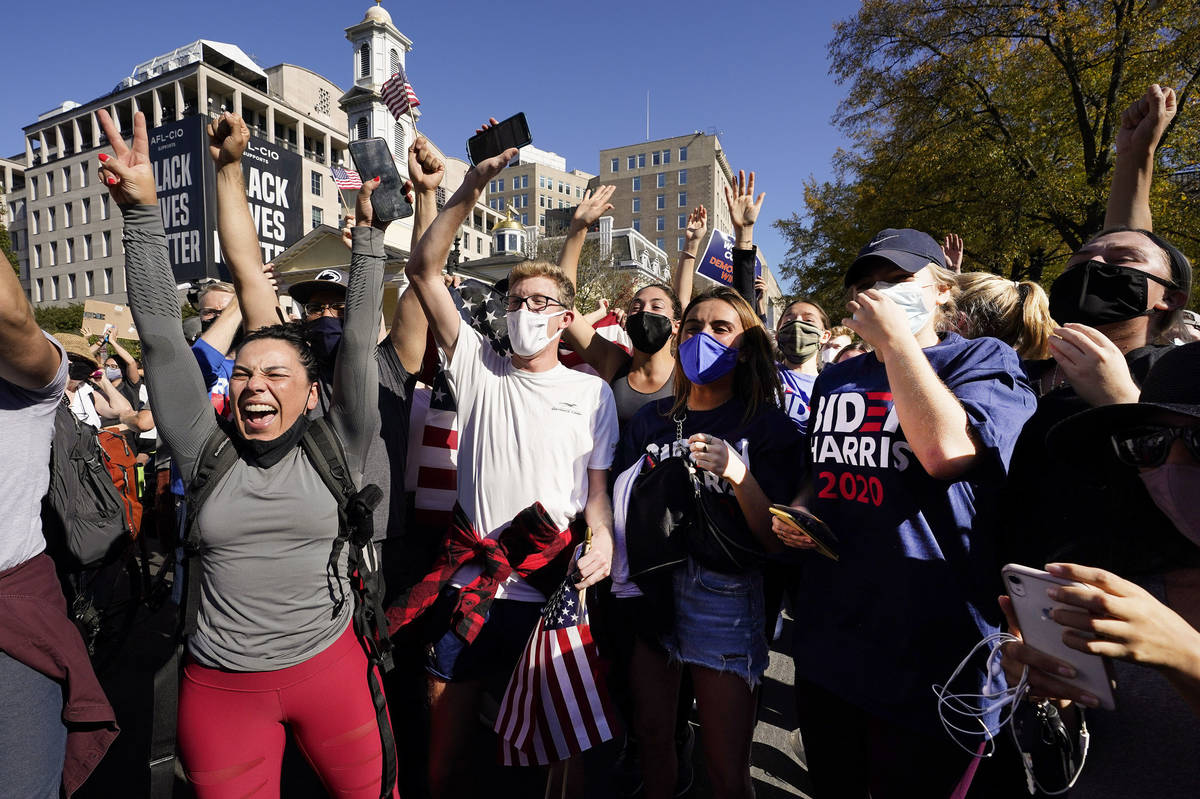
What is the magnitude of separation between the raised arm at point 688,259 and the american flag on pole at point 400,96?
330 cm

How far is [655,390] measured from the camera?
136 inches

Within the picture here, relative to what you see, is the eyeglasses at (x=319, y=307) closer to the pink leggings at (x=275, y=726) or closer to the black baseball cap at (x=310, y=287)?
the black baseball cap at (x=310, y=287)

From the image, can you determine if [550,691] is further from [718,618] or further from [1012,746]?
[1012,746]

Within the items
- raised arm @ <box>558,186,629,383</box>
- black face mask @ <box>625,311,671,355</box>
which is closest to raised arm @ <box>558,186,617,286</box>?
raised arm @ <box>558,186,629,383</box>

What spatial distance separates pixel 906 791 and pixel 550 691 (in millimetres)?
1175

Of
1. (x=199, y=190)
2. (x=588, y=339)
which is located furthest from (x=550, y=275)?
(x=199, y=190)

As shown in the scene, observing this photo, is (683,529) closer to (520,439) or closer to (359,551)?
(520,439)

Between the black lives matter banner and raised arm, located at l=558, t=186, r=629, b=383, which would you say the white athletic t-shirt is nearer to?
raised arm, located at l=558, t=186, r=629, b=383

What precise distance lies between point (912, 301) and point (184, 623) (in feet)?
8.58

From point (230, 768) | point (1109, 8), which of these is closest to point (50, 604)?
point (230, 768)

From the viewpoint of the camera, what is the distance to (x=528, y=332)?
103 inches

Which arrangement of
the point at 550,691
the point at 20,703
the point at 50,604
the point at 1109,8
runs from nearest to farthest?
the point at 20,703
the point at 50,604
the point at 550,691
the point at 1109,8

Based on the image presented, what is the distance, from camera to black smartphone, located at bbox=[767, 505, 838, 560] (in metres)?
1.82

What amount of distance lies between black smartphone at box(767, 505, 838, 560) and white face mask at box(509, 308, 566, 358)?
1257 mm
